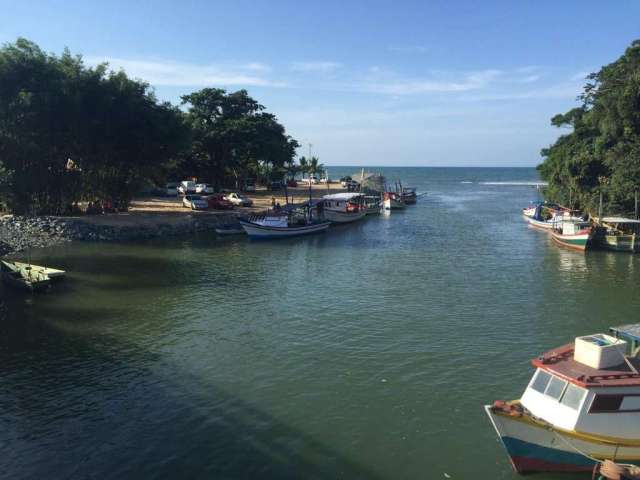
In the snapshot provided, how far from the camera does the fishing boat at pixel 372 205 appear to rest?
7719 cm

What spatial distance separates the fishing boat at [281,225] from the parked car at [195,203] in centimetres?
A: 997

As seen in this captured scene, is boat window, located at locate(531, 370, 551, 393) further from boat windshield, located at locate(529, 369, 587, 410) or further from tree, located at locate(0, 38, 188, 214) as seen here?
tree, located at locate(0, 38, 188, 214)

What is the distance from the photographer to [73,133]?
1863 inches

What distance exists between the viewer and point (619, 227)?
46.3m

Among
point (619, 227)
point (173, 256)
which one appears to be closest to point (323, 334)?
point (173, 256)

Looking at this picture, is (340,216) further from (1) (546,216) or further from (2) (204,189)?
(1) (546,216)

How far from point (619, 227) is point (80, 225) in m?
49.1

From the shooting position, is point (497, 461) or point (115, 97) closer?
point (497, 461)

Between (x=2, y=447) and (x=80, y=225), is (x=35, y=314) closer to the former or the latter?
(x=2, y=447)

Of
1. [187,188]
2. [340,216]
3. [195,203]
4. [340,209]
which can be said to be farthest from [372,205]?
[195,203]

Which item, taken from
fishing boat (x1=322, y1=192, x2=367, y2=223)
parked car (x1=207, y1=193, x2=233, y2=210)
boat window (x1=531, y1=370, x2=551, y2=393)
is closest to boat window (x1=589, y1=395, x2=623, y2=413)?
boat window (x1=531, y1=370, x2=551, y2=393)

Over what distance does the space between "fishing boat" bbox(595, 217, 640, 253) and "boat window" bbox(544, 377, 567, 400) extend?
119 feet

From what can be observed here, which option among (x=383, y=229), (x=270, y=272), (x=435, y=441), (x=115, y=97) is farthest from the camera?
(x=383, y=229)

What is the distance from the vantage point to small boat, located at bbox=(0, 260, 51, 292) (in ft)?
90.3
